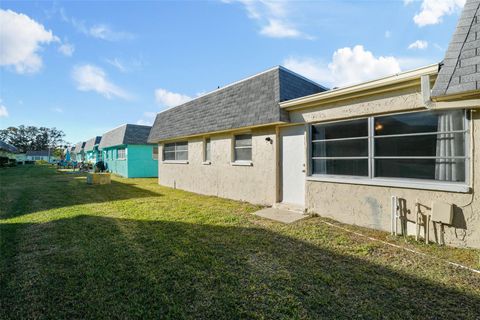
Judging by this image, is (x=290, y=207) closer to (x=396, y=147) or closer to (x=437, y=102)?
(x=396, y=147)

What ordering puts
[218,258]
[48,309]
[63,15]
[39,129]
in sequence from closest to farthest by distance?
[48,309], [218,258], [63,15], [39,129]

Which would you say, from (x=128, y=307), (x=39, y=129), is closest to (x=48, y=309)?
(x=128, y=307)

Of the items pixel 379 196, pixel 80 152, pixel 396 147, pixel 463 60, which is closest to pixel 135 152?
pixel 379 196

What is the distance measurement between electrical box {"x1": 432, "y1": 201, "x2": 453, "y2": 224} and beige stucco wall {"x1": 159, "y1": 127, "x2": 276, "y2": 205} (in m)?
4.46

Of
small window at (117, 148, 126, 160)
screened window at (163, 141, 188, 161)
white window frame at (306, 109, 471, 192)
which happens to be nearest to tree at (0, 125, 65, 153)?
small window at (117, 148, 126, 160)

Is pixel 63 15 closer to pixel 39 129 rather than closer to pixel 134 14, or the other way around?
pixel 134 14

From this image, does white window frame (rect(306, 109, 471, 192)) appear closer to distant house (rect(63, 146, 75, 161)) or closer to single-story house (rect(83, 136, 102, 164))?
single-story house (rect(83, 136, 102, 164))

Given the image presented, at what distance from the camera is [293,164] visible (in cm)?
799

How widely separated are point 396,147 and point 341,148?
1.39 meters

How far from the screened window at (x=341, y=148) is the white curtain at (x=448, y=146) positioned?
1501 millimetres

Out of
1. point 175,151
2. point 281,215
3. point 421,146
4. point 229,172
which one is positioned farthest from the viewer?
point 175,151

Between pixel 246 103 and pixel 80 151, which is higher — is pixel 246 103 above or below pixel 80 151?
above

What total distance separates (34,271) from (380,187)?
23.3 ft

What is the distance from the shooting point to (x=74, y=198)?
33.2ft
